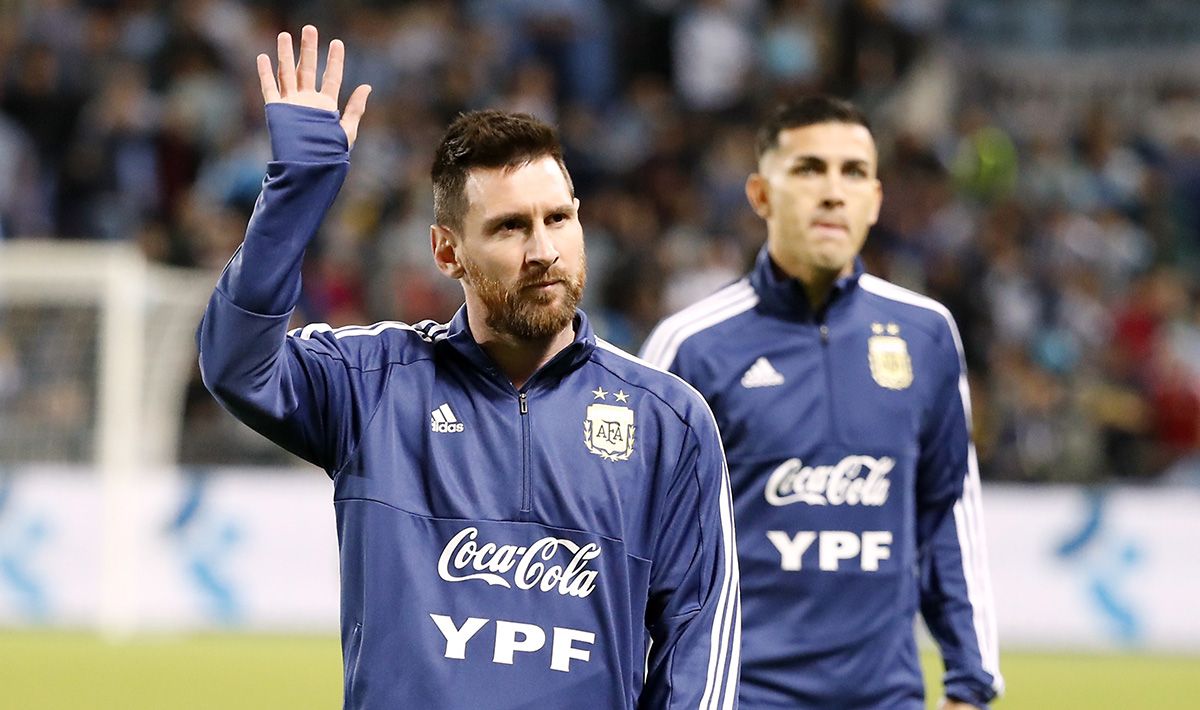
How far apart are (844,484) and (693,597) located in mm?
1474

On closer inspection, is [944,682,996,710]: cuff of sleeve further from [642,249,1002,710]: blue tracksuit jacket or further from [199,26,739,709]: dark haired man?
[199,26,739,709]: dark haired man

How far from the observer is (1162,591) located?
1177cm

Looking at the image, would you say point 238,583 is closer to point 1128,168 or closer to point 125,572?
point 125,572

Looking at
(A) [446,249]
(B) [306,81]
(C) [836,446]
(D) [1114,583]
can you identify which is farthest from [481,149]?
(D) [1114,583]

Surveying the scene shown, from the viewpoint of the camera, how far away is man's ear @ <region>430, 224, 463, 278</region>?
3.69m

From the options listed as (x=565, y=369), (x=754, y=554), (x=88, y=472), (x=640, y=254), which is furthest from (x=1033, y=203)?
(x=565, y=369)

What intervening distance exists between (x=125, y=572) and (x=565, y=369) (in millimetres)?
8756

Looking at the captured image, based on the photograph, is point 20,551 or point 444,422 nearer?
point 444,422

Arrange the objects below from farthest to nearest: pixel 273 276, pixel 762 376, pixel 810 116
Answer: pixel 810 116 → pixel 762 376 → pixel 273 276

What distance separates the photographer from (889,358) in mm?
5219

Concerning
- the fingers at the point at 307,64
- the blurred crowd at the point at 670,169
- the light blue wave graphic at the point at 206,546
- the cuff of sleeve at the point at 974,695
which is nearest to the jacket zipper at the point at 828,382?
the cuff of sleeve at the point at 974,695

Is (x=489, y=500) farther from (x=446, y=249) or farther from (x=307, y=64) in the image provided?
(x=307, y=64)

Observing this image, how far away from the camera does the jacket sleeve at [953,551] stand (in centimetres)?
511

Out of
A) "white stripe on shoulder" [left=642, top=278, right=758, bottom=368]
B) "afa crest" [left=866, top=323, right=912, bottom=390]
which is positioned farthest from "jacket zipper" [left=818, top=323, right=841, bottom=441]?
"white stripe on shoulder" [left=642, top=278, right=758, bottom=368]
